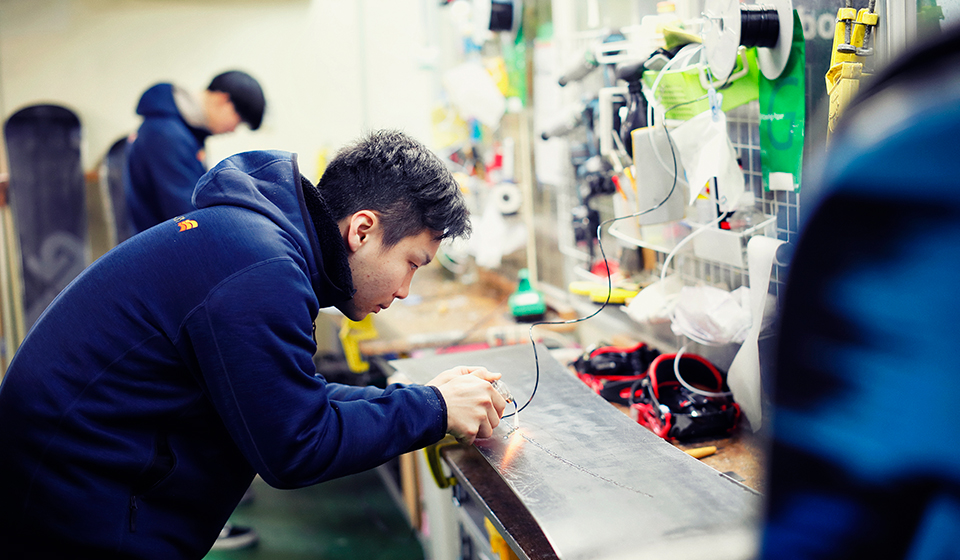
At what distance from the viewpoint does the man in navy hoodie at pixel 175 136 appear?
2578 mm

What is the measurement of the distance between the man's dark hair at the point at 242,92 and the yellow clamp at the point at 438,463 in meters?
1.68

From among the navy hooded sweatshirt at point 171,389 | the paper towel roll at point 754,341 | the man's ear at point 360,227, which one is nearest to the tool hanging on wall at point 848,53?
the paper towel roll at point 754,341

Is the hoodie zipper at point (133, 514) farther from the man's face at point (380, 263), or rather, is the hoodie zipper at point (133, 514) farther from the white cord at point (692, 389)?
the white cord at point (692, 389)

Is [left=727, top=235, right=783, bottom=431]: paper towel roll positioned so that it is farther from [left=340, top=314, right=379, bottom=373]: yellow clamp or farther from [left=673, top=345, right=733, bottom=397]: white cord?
[left=340, top=314, right=379, bottom=373]: yellow clamp

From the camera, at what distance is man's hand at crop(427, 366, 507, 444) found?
111 cm

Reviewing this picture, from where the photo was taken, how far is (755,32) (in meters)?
1.26

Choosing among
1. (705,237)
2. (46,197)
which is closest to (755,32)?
(705,237)

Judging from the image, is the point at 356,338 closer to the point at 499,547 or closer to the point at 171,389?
the point at 499,547

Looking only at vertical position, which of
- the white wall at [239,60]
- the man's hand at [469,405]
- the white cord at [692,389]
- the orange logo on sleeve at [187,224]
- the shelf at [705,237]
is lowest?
the white cord at [692,389]

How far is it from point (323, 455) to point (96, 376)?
314 mm

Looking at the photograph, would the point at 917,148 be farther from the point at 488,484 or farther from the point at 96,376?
the point at 488,484

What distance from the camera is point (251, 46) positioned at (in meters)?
4.11

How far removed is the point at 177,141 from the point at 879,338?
263 centimetres

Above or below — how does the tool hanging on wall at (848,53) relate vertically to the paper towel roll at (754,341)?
above
